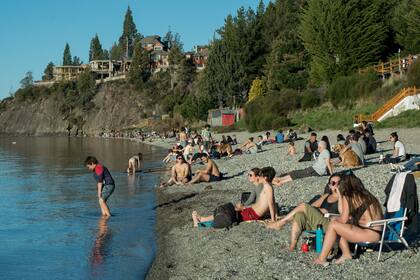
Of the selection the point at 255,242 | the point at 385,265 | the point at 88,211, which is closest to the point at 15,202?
the point at 88,211

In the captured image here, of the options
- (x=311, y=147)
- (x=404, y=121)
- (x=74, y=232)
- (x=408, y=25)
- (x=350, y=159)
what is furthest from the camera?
(x=408, y=25)

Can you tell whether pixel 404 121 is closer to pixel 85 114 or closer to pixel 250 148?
pixel 250 148

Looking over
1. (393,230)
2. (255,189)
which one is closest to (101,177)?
(255,189)

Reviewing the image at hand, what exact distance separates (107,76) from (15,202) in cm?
12803

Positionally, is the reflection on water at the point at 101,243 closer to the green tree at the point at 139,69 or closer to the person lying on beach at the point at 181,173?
the person lying on beach at the point at 181,173

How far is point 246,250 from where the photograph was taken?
9.28m

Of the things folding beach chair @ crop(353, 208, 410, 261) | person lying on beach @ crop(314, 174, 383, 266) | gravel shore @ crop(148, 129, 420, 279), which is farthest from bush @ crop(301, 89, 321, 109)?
person lying on beach @ crop(314, 174, 383, 266)

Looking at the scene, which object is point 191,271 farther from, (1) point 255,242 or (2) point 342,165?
(2) point 342,165

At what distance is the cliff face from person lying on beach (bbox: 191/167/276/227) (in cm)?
10676

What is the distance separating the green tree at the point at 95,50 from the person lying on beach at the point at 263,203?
151m

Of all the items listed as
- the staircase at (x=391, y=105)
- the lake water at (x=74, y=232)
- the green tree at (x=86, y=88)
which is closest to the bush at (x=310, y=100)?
the staircase at (x=391, y=105)

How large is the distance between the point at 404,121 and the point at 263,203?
22732 mm

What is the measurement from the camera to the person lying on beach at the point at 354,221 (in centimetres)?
752

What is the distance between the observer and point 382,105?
37875mm
